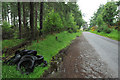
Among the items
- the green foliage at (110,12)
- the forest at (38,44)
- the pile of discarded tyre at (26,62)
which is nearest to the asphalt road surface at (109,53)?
the forest at (38,44)

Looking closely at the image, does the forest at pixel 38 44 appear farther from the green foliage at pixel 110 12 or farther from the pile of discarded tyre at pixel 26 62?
the green foliage at pixel 110 12

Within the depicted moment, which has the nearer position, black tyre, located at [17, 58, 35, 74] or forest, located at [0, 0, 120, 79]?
black tyre, located at [17, 58, 35, 74]

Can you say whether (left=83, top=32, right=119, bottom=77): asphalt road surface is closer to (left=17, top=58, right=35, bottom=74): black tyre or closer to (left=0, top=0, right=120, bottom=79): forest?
(left=0, top=0, right=120, bottom=79): forest

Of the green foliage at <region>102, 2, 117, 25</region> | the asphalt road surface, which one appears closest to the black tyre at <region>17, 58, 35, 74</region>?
the asphalt road surface

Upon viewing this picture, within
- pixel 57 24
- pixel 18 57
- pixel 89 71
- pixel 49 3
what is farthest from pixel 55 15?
pixel 89 71

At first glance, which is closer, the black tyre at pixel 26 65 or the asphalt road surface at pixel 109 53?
the black tyre at pixel 26 65

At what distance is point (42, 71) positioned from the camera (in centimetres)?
370

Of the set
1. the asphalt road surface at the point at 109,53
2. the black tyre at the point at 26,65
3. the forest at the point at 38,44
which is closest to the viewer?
the black tyre at the point at 26,65

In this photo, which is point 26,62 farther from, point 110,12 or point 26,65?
point 110,12

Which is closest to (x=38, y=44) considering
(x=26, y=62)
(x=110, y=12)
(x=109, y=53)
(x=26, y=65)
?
(x=26, y=62)

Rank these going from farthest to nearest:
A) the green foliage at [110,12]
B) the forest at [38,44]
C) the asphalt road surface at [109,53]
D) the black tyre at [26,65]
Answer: the green foliage at [110,12] < the asphalt road surface at [109,53] < the forest at [38,44] < the black tyre at [26,65]

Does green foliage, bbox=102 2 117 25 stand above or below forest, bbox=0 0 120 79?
above

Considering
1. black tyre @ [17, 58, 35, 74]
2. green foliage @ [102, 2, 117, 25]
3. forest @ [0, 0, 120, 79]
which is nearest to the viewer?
black tyre @ [17, 58, 35, 74]

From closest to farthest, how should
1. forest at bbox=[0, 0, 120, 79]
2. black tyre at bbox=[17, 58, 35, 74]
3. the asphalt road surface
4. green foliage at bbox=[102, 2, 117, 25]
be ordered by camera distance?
black tyre at bbox=[17, 58, 35, 74] → forest at bbox=[0, 0, 120, 79] → the asphalt road surface → green foliage at bbox=[102, 2, 117, 25]
